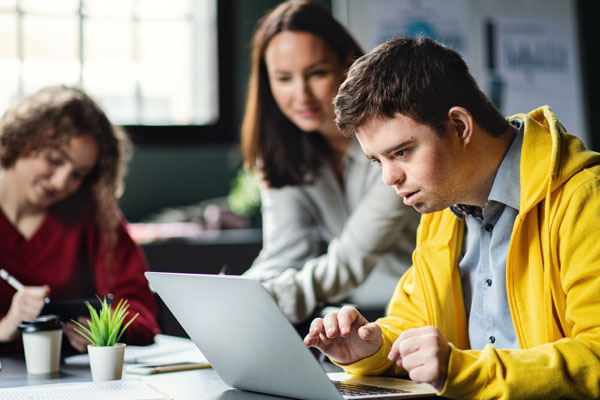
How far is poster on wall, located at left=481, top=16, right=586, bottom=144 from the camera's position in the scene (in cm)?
372

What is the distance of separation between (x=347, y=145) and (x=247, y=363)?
45.7 inches

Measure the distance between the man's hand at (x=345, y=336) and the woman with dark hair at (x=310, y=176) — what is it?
587 millimetres

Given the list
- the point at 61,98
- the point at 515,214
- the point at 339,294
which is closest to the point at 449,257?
the point at 515,214

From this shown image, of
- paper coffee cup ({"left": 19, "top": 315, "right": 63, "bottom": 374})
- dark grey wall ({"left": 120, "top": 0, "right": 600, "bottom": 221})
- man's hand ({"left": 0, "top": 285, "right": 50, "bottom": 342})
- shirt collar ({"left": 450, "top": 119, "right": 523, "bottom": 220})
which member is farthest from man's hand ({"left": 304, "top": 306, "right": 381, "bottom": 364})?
dark grey wall ({"left": 120, "top": 0, "right": 600, "bottom": 221})

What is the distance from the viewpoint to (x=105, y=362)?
4.18ft

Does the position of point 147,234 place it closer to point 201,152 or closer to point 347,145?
point 201,152

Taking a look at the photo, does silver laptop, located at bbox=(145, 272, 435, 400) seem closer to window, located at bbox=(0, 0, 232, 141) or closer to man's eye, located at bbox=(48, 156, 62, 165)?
man's eye, located at bbox=(48, 156, 62, 165)

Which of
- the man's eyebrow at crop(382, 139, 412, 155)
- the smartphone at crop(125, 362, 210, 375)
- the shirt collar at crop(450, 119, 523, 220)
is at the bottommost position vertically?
the smartphone at crop(125, 362, 210, 375)

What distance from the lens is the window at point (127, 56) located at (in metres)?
4.00

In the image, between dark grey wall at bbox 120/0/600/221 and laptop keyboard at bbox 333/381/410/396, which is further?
dark grey wall at bbox 120/0/600/221

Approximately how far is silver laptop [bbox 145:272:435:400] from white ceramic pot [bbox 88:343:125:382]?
0.52 ft

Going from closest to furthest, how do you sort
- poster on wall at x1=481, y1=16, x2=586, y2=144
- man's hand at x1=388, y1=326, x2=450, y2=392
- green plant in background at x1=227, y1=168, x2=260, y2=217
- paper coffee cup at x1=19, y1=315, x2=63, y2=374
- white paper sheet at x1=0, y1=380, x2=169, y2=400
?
man's hand at x1=388, y1=326, x2=450, y2=392, white paper sheet at x1=0, y1=380, x2=169, y2=400, paper coffee cup at x1=19, y1=315, x2=63, y2=374, poster on wall at x1=481, y1=16, x2=586, y2=144, green plant in background at x1=227, y1=168, x2=260, y2=217

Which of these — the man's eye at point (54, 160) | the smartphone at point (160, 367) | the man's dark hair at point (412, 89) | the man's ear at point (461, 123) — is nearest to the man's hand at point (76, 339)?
the smartphone at point (160, 367)

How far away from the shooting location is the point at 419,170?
1.20 meters
